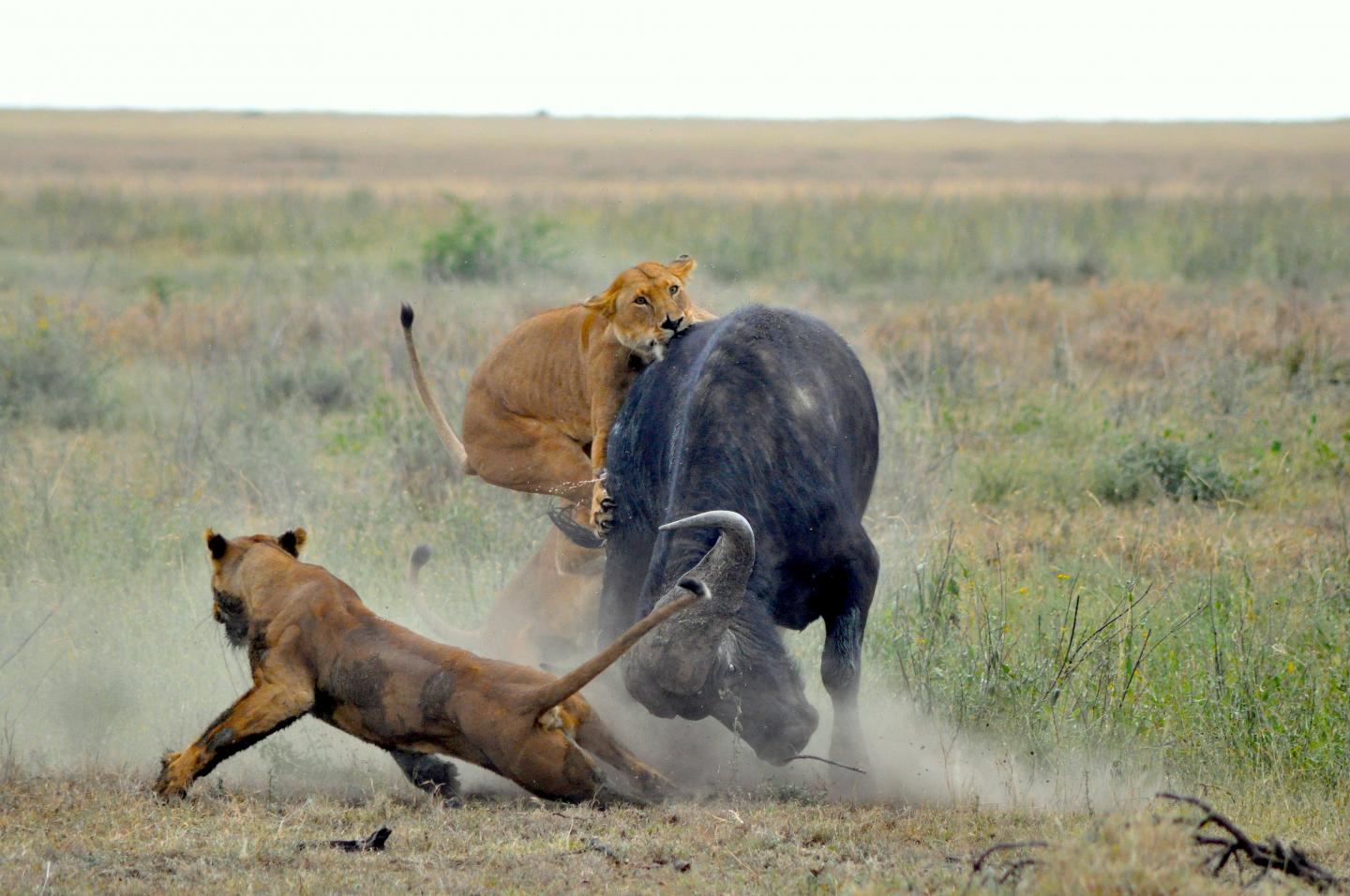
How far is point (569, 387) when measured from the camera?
743 centimetres

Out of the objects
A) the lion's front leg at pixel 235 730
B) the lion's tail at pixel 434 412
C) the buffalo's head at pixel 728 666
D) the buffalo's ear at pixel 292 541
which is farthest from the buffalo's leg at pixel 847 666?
the lion's tail at pixel 434 412

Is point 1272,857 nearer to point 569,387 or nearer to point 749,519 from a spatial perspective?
point 749,519

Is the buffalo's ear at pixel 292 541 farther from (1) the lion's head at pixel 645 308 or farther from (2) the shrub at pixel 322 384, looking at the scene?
(2) the shrub at pixel 322 384

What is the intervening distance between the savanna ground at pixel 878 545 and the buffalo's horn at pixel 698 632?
598 millimetres

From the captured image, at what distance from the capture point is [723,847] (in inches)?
212

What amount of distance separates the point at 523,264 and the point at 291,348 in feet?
20.6

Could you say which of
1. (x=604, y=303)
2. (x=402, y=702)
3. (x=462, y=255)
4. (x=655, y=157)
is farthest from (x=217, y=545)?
(x=655, y=157)

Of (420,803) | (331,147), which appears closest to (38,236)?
(420,803)

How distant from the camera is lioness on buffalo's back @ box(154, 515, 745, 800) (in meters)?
5.72

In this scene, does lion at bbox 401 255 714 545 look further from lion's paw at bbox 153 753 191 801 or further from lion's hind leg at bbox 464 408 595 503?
lion's paw at bbox 153 753 191 801

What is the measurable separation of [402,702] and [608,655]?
3.32 ft

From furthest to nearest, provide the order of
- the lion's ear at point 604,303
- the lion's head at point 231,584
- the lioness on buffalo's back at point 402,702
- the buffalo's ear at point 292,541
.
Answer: the lion's ear at point 604,303 → the buffalo's ear at point 292,541 → the lion's head at point 231,584 → the lioness on buffalo's back at point 402,702

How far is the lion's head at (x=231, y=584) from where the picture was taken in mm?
6445

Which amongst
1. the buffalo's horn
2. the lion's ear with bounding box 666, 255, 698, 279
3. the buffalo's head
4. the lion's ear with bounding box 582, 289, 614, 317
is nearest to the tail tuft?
the lion's ear with bounding box 582, 289, 614, 317
